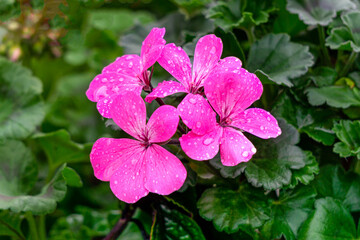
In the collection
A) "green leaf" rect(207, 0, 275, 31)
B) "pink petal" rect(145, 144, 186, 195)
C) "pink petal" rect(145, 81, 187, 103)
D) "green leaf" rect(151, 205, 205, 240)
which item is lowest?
"green leaf" rect(151, 205, 205, 240)

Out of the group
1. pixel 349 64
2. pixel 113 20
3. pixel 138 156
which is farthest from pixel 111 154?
pixel 113 20

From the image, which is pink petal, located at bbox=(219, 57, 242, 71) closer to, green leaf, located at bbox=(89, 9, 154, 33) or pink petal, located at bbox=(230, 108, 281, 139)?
pink petal, located at bbox=(230, 108, 281, 139)

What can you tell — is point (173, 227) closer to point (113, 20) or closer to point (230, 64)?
point (230, 64)

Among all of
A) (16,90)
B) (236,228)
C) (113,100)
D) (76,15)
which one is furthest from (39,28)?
(236,228)

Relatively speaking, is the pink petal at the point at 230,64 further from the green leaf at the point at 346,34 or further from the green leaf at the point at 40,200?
the green leaf at the point at 40,200

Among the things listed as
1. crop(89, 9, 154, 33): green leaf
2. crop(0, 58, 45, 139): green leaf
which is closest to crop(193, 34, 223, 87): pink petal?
crop(0, 58, 45, 139): green leaf

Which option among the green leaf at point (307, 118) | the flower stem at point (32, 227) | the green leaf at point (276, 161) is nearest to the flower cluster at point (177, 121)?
the green leaf at point (276, 161)
